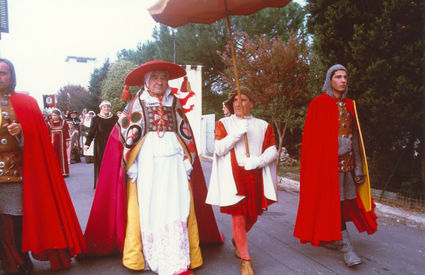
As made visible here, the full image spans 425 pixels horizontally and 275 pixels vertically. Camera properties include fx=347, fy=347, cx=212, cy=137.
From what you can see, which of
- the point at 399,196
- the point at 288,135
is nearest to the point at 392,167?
the point at 399,196

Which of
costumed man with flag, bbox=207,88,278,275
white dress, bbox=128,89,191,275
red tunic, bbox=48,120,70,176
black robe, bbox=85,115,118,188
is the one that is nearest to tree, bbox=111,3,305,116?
red tunic, bbox=48,120,70,176

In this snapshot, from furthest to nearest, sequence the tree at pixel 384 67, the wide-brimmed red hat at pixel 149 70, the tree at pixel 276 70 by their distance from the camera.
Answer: the tree at pixel 276 70 → the tree at pixel 384 67 → the wide-brimmed red hat at pixel 149 70

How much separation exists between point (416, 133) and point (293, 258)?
360 centimetres

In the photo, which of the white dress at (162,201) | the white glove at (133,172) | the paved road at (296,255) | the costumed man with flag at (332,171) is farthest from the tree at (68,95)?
the costumed man with flag at (332,171)

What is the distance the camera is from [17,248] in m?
3.33

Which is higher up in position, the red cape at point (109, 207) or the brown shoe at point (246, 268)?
the red cape at point (109, 207)

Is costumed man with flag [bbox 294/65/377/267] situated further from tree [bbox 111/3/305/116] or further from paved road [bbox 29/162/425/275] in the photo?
tree [bbox 111/3/305/116]

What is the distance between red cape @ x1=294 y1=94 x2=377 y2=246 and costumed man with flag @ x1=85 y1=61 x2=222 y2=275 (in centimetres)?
124

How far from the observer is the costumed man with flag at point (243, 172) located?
3379 mm

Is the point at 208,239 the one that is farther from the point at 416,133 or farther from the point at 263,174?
the point at 416,133

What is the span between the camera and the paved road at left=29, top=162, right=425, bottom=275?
3.55m

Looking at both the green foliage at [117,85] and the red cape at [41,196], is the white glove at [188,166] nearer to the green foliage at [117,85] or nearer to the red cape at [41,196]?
the red cape at [41,196]

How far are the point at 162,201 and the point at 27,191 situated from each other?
4.12 ft

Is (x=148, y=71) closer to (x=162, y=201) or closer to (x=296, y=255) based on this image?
(x=162, y=201)
